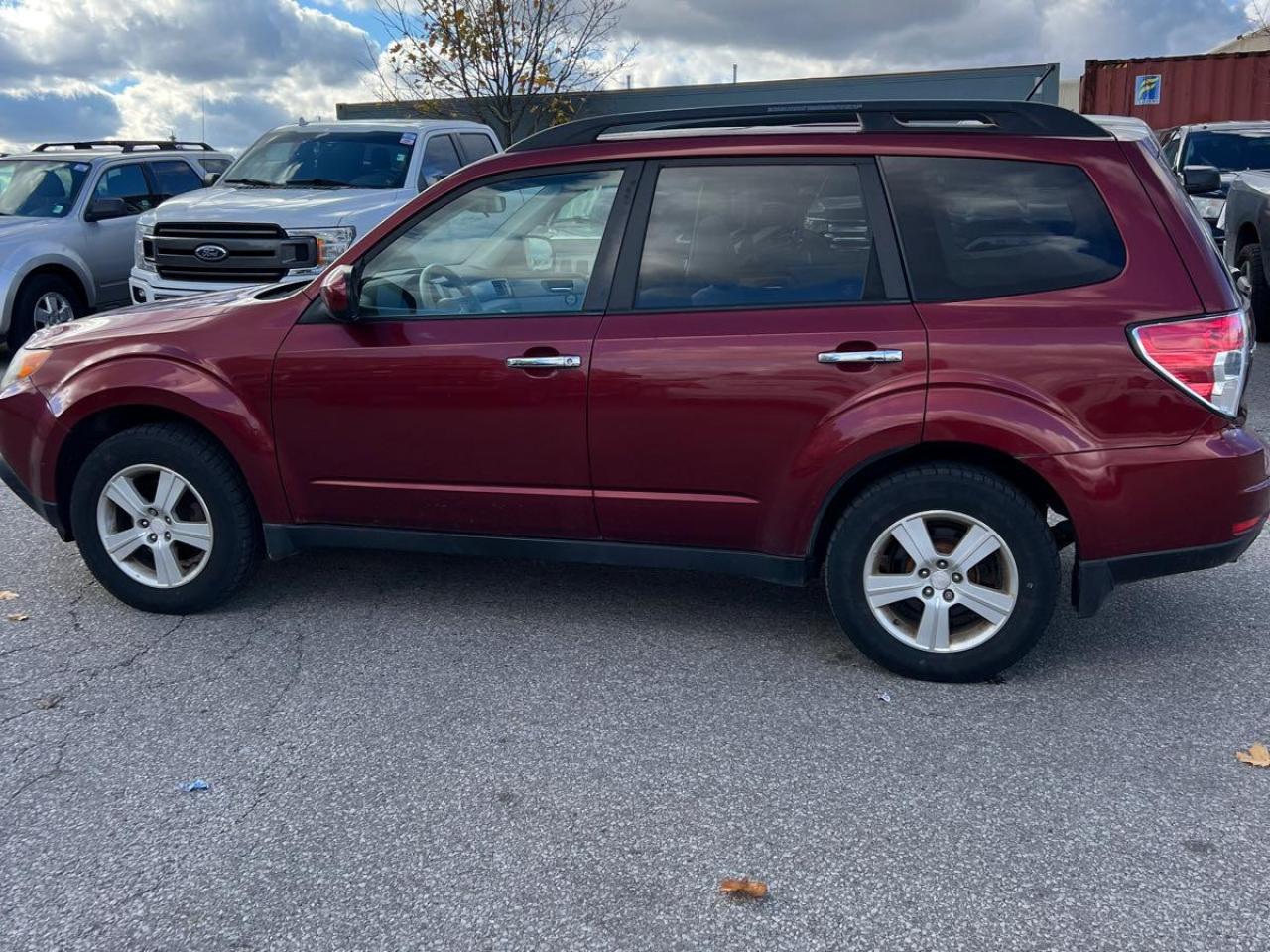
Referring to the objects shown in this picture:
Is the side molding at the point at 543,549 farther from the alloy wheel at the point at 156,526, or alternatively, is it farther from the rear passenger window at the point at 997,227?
the rear passenger window at the point at 997,227

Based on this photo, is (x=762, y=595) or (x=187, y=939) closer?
(x=187, y=939)

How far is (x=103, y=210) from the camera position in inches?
429

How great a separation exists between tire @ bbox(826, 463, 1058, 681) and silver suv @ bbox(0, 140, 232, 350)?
8805 mm

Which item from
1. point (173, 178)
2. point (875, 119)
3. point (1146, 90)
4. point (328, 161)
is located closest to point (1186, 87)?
point (1146, 90)

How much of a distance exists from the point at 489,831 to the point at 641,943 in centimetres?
62

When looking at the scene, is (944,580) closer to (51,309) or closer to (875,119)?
(875,119)

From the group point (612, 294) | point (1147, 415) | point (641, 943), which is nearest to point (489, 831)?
point (641, 943)

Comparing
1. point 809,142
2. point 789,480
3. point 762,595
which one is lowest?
point 762,595

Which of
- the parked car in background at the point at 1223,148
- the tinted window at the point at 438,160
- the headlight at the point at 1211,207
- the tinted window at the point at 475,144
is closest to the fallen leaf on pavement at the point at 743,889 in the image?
the tinted window at the point at 438,160

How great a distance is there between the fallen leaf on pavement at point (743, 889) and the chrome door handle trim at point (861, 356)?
1704mm

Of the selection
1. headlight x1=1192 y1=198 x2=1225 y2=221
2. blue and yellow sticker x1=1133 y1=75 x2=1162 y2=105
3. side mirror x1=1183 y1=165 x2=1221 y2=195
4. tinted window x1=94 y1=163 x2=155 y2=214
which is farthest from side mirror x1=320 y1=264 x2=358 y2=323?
blue and yellow sticker x1=1133 y1=75 x2=1162 y2=105

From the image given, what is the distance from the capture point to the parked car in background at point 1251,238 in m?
9.56

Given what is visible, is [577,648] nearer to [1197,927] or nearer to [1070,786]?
[1070,786]

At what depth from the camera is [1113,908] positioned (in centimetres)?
280
